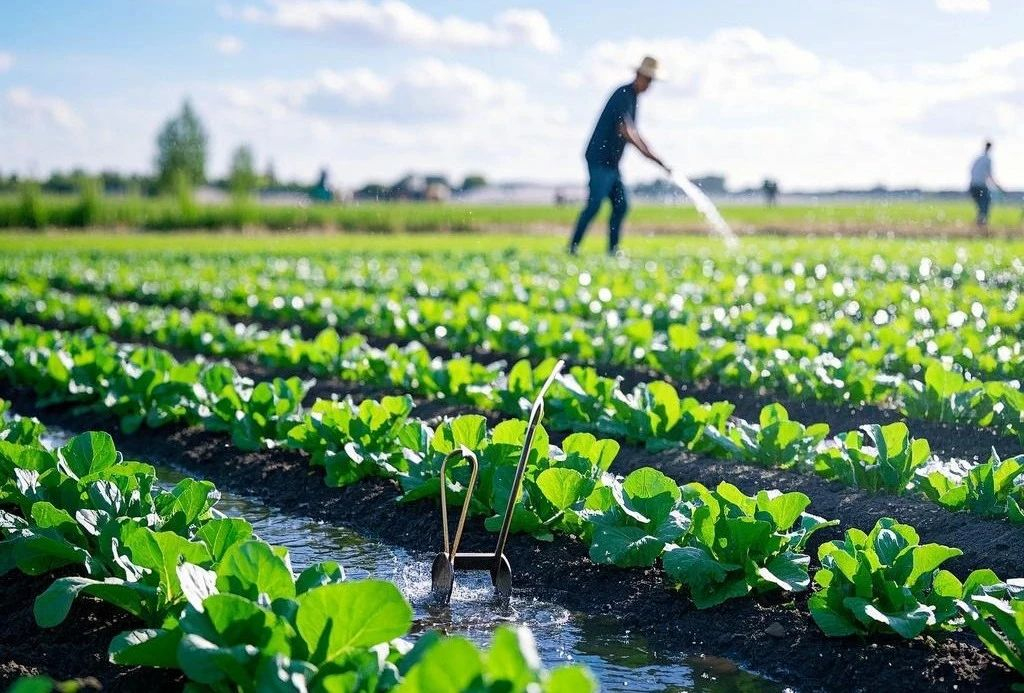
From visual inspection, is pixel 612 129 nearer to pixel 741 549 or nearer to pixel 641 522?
pixel 641 522

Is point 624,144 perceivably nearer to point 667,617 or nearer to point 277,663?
point 667,617

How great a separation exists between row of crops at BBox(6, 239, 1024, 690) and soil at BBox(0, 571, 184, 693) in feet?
0.45

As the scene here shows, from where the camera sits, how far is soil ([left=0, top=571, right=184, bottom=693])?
3.46 metres

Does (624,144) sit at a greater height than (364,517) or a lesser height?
greater

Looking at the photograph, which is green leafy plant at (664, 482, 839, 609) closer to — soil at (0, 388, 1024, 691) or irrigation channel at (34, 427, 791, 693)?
soil at (0, 388, 1024, 691)

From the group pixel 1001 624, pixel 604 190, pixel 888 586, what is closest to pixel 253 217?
pixel 604 190

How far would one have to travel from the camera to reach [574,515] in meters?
4.84

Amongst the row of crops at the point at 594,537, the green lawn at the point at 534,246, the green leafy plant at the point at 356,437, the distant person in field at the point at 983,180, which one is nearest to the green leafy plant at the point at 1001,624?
the row of crops at the point at 594,537

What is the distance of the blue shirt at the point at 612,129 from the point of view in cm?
1507

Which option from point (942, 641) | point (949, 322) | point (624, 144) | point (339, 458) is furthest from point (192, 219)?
point (942, 641)

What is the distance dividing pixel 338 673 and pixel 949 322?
9.04 m

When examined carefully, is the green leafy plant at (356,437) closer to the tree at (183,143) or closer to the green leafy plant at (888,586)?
the green leafy plant at (888,586)

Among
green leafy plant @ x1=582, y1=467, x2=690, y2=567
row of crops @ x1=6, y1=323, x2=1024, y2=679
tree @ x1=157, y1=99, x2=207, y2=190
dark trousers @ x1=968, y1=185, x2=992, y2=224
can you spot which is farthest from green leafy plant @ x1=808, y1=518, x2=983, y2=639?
tree @ x1=157, y1=99, x2=207, y2=190

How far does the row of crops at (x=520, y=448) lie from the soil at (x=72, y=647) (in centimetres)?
14
